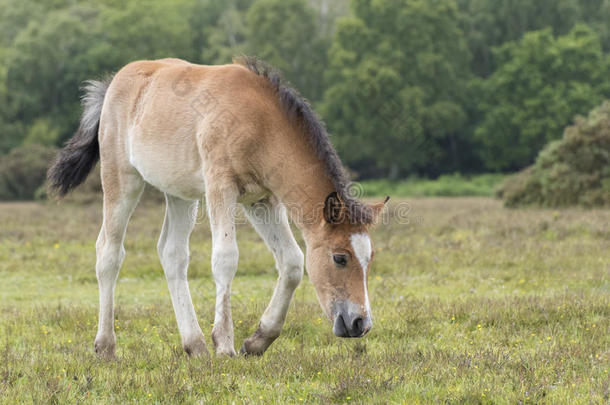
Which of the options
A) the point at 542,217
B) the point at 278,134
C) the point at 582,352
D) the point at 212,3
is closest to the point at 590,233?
the point at 542,217

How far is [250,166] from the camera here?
19.2ft

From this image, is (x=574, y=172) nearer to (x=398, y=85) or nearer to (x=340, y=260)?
(x=340, y=260)

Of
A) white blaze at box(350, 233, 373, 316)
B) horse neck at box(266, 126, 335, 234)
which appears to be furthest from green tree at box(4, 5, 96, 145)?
white blaze at box(350, 233, 373, 316)

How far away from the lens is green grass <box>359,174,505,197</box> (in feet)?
127

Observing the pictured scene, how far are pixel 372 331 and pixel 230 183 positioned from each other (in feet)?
7.05

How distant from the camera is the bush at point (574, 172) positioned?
2066 cm

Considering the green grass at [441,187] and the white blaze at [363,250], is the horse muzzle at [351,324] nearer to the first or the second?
the white blaze at [363,250]

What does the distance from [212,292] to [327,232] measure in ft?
15.6

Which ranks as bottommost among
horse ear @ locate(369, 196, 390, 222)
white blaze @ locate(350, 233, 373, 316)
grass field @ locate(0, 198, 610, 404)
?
grass field @ locate(0, 198, 610, 404)

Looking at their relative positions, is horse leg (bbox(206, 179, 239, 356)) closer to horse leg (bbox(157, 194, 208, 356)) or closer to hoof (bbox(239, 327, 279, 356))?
hoof (bbox(239, 327, 279, 356))

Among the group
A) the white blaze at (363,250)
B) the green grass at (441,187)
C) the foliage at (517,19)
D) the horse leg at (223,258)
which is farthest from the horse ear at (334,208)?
the foliage at (517,19)

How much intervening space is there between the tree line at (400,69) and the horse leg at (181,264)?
3932 centimetres

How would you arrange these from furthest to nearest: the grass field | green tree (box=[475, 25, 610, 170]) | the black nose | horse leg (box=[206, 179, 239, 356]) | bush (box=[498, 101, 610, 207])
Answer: green tree (box=[475, 25, 610, 170]), bush (box=[498, 101, 610, 207]), horse leg (box=[206, 179, 239, 356]), the black nose, the grass field

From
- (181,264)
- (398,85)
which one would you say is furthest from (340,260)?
(398,85)
